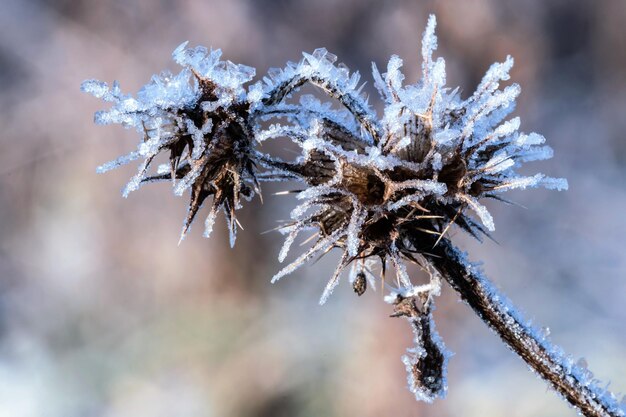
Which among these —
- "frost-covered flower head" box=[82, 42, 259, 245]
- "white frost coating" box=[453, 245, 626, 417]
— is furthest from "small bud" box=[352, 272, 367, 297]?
"frost-covered flower head" box=[82, 42, 259, 245]

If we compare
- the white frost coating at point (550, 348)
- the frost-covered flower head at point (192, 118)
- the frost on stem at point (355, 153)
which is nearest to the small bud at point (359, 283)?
the frost on stem at point (355, 153)

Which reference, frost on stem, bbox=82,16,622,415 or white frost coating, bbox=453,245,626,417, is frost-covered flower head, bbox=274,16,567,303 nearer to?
frost on stem, bbox=82,16,622,415

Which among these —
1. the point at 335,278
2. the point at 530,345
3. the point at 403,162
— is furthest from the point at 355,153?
the point at 530,345

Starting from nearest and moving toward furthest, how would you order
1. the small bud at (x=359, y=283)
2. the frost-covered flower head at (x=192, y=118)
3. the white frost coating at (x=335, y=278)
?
the frost-covered flower head at (x=192, y=118)
the white frost coating at (x=335, y=278)
the small bud at (x=359, y=283)

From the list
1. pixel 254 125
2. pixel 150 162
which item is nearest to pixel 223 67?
pixel 254 125

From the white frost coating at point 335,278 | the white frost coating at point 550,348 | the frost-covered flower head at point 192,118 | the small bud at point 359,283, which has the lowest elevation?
the white frost coating at point 550,348

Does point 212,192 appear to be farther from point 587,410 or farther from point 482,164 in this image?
point 587,410

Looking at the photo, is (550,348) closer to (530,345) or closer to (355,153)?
(530,345)

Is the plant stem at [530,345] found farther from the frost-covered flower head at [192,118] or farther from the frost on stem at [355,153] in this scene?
the frost-covered flower head at [192,118]
